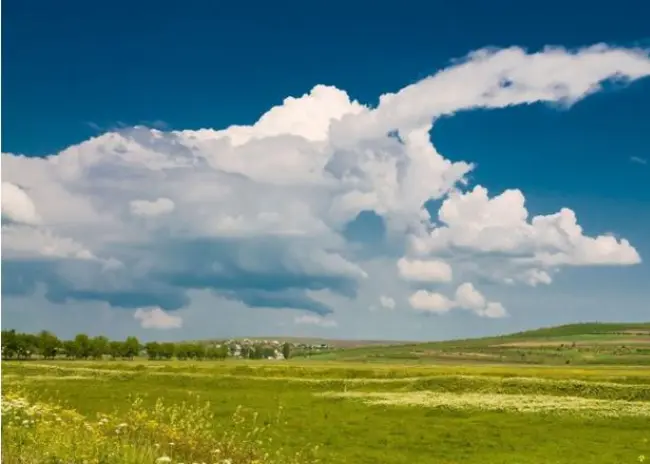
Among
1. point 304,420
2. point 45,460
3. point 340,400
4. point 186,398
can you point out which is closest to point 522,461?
point 304,420

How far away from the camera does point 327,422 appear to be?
1804 inches

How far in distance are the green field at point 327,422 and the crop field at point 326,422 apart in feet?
0.27

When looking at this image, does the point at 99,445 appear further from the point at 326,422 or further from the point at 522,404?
the point at 522,404

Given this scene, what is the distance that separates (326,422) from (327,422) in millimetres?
90

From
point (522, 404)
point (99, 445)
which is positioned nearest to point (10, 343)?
point (522, 404)

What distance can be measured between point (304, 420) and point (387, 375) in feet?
170

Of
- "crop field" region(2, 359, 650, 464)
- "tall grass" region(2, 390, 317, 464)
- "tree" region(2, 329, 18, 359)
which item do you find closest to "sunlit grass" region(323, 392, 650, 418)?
"crop field" region(2, 359, 650, 464)

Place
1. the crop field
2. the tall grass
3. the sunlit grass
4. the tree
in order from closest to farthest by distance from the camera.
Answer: the tall grass, the crop field, the sunlit grass, the tree

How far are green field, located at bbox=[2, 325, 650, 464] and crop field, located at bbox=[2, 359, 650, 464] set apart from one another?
0.08 metres

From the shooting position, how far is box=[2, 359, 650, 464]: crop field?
1997 cm

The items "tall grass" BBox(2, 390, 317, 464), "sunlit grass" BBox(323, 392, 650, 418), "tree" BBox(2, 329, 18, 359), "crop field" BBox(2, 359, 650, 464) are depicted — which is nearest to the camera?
"tall grass" BBox(2, 390, 317, 464)

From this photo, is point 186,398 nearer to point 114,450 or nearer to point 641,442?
point 641,442

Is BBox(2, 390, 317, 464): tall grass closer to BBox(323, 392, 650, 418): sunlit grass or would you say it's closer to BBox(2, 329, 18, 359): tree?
BBox(323, 392, 650, 418): sunlit grass

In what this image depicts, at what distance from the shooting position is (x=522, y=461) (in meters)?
33.3
